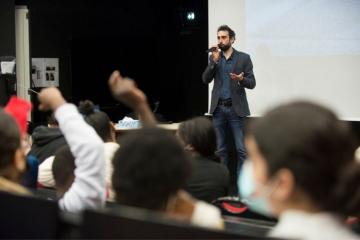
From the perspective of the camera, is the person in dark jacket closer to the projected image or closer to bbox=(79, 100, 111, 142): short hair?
bbox=(79, 100, 111, 142): short hair

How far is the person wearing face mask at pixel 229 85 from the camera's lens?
16.8 feet

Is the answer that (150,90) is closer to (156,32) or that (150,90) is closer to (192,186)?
(156,32)

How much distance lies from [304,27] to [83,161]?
423cm

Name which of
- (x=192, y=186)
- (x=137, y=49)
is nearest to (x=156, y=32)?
(x=137, y=49)

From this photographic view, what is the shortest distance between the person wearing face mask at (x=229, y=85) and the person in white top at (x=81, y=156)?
11.6 feet

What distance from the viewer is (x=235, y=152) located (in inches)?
221

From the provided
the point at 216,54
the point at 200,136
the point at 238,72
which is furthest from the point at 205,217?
the point at 238,72

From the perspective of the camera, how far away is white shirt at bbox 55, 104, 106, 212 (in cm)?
160

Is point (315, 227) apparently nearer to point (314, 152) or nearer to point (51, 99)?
point (314, 152)

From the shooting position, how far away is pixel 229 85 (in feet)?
17.0

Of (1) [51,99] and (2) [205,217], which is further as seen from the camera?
(1) [51,99]

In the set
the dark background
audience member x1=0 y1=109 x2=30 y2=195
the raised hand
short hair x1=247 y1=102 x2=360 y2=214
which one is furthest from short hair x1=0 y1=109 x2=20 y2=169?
the dark background

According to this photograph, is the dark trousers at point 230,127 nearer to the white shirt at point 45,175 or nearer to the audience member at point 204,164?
the audience member at point 204,164

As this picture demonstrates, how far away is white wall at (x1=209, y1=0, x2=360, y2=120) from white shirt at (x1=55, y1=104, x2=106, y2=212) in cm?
372
